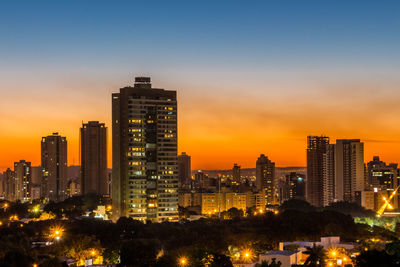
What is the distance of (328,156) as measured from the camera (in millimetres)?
59656

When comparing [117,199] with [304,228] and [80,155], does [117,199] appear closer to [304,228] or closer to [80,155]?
[304,228]

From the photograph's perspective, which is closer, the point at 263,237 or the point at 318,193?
the point at 263,237

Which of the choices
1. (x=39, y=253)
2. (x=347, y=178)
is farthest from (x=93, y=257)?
(x=347, y=178)

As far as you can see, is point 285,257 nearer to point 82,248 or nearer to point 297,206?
point 82,248

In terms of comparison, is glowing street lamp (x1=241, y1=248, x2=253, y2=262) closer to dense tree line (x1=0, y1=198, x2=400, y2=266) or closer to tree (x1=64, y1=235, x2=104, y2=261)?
dense tree line (x1=0, y1=198, x2=400, y2=266)

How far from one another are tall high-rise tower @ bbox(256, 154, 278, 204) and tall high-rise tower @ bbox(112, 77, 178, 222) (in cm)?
3382

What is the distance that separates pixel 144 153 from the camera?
119 ft

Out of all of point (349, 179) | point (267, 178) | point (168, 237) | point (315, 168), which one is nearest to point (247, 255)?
point (168, 237)

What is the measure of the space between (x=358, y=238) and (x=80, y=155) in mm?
40019

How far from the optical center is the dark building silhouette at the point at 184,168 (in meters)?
81.2

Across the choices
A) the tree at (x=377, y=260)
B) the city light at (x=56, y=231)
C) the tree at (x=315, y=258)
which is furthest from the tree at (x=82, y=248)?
the tree at (x=377, y=260)

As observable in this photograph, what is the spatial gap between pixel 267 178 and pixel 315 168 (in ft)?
28.1

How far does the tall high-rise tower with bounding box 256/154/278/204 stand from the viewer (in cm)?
7000

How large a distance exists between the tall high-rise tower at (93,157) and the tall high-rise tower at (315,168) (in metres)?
20.5
